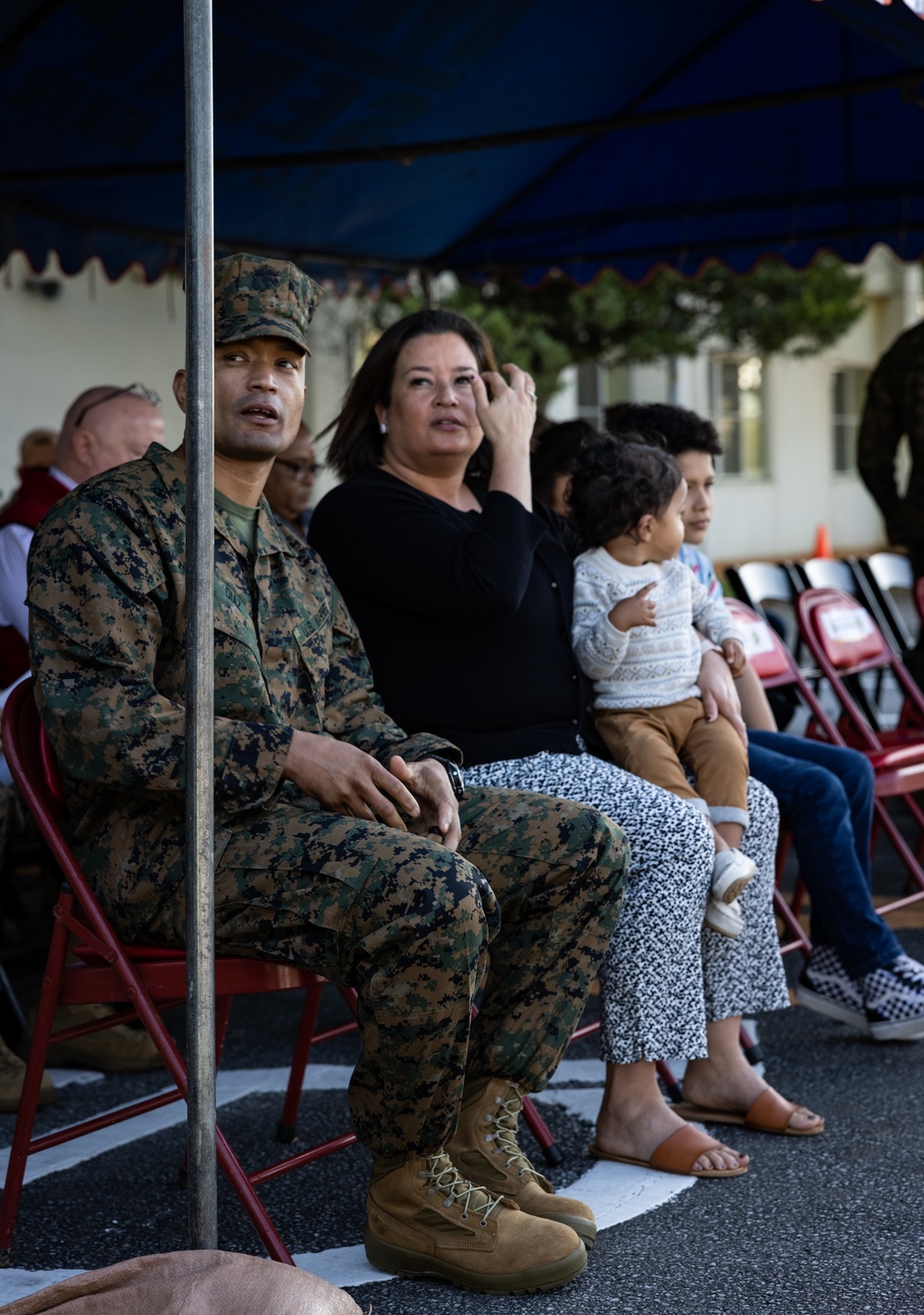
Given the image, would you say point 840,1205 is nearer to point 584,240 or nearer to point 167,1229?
point 167,1229

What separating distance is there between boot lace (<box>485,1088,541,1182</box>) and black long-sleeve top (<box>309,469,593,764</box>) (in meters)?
0.79

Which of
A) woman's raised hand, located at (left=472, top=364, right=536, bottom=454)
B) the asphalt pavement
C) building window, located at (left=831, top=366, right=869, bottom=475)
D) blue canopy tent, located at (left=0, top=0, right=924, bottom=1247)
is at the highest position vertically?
building window, located at (left=831, top=366, right=869, bottom=475)

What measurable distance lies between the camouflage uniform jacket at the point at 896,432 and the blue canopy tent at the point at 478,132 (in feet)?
3.40

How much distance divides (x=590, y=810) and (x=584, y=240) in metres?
5.85

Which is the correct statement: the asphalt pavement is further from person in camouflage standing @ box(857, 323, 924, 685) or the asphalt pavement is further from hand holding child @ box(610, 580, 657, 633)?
person in camouflage standing @ box(857, 323, 924, 685)

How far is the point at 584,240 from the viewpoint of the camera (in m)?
8.24

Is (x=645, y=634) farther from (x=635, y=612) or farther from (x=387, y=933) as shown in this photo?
(x=387, y=933)

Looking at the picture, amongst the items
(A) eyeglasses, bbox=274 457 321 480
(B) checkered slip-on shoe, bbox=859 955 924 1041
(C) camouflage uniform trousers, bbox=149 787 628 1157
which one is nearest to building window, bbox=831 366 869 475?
(A) eyeglasses, bbox=274 457 321 480

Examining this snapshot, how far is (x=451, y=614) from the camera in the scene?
10.9 feet

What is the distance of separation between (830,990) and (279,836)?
79.5 inches

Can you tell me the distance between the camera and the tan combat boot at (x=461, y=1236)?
263 cm

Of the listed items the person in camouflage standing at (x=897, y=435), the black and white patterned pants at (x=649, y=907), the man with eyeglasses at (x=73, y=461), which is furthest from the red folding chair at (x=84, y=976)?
the person in camouflage standing at (x=897, y=435)

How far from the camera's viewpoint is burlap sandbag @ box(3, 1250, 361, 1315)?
86.7 inches

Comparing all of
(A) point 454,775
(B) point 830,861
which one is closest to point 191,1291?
(A) point 454,775
